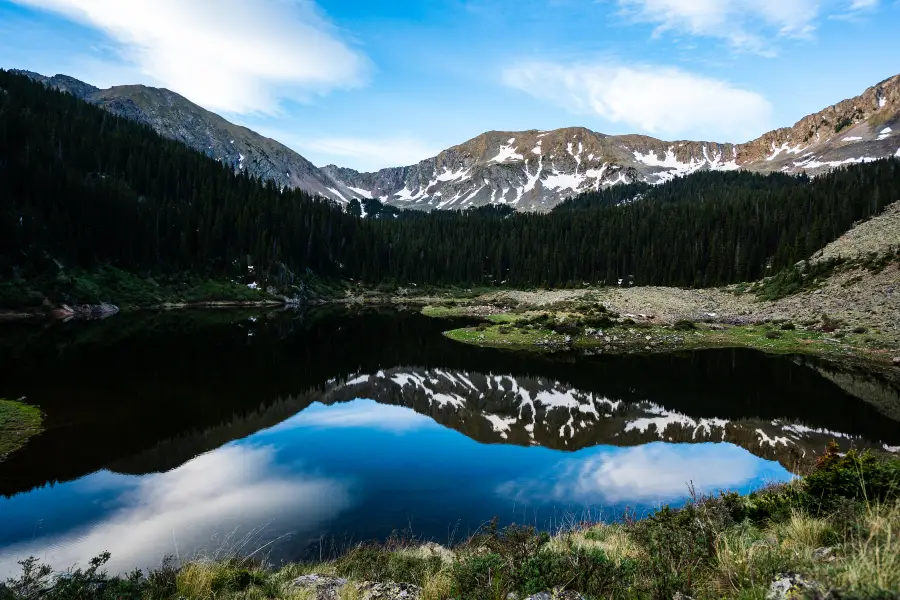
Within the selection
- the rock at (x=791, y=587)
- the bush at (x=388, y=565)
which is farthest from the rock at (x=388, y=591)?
the rock at (x=791, y=587)

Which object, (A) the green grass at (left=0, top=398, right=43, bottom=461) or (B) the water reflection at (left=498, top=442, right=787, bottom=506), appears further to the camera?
(A) the green grass at (left=0, top=398, right=43, bottom=461)

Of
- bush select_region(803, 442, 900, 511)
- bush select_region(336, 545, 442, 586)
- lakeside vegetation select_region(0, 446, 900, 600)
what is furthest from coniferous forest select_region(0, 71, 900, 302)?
bush select_region(803, 442, 900, 511)

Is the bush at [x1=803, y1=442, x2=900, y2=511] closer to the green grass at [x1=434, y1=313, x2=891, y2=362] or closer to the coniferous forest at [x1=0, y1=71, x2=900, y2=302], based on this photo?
the green grass at [x1=434, y1=313, x2=891, y2=362]

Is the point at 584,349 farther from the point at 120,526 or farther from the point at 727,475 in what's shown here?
the point at 120,526

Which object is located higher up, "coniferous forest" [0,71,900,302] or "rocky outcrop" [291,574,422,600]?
"coniferous forest" [0,71,900,302]

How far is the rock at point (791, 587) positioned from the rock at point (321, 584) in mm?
5340

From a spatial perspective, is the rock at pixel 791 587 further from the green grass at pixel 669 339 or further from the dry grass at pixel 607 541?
the green grass at pixel 669 339

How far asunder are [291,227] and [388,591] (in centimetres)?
12118

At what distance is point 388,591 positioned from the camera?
6.79 metres

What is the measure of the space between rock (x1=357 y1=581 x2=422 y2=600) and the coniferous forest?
72.3 m

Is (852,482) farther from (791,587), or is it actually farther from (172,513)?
(172,513)

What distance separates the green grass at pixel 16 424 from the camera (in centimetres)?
1583

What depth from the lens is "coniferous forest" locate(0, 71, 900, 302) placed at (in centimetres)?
7838

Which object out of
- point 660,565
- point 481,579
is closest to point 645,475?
point 660,565
